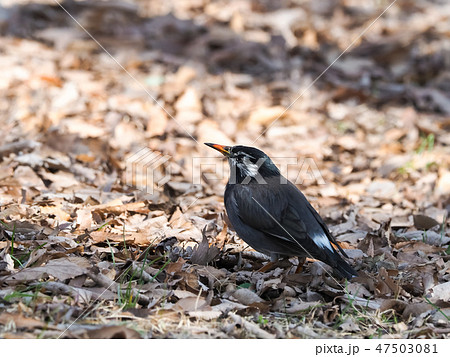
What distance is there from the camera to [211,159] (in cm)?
725

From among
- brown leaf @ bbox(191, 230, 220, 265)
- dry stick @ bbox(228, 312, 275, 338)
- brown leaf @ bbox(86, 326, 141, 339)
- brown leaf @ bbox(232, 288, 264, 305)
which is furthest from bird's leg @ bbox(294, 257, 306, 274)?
brown leaf @ bbox(86, 326, 141, 339)

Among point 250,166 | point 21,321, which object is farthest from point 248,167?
point 21,321

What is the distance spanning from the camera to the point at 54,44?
9297 millimetres

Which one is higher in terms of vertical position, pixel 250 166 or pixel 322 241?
pixel 250 166

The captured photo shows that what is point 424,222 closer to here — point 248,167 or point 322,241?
point 322,241

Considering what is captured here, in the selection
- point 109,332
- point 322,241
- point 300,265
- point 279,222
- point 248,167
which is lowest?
point 300,265

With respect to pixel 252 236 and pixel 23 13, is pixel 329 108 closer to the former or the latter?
pixel 252 236

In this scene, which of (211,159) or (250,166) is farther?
(211,159)

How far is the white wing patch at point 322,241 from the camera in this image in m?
4.56

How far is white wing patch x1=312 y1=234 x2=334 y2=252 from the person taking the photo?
4.56 m

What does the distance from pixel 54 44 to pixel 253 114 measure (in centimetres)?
346

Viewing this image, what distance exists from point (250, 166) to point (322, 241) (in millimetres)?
1006

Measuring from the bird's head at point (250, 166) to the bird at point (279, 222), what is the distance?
0.10 ft

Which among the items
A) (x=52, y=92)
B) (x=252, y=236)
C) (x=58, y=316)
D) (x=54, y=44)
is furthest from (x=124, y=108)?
(x=58, y=316)
